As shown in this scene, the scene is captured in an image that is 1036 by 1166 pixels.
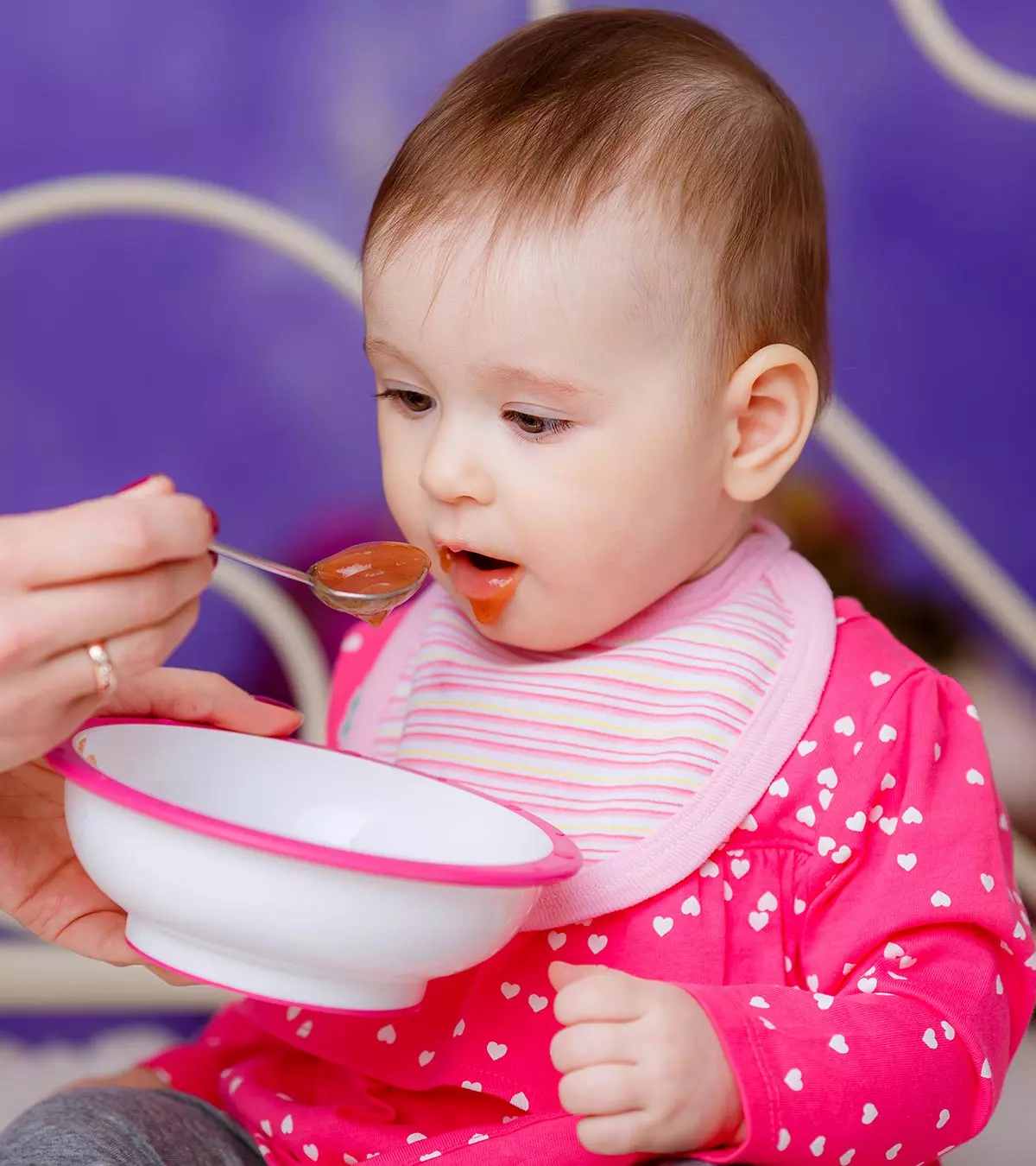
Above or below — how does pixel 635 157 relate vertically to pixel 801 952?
above

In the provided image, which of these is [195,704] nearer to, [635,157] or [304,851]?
[304,851]

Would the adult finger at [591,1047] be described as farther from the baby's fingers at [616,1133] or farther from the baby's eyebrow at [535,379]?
the baby's eyebrow at [535,379]

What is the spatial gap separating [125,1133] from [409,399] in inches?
21.0

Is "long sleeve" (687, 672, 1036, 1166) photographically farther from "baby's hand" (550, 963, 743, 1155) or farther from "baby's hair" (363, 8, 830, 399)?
"baby's hair" (363, 8, 830, 399)

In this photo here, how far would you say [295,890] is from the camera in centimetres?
79

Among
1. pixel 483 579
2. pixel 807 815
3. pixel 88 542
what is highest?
pixel 88 542

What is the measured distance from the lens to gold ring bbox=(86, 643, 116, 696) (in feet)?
2.65

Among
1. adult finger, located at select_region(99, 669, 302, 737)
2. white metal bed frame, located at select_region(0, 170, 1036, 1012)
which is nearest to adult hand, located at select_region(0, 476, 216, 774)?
adult finger, located at select_region(99, 669, 302, 737)

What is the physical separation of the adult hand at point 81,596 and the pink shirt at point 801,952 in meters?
0.31

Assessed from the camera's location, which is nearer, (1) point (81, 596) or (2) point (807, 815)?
(1) point (81, 596)

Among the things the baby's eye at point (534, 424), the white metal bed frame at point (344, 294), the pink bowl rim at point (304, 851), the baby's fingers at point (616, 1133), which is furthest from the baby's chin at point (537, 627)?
the white metal bed frame at point (344, 294)

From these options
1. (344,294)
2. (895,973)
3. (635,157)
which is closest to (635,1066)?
(895,973)

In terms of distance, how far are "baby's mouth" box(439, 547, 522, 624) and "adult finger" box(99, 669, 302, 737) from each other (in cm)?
15

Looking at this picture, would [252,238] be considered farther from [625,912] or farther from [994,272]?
[625,912]
